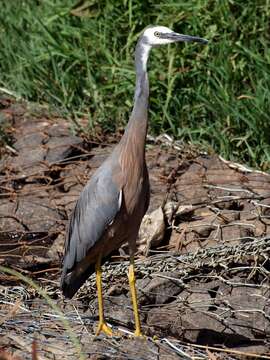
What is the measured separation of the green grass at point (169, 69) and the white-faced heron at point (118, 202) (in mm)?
2232

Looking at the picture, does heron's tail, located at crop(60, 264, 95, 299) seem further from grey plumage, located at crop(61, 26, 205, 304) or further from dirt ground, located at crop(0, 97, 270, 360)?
dirt ground, located at crop(0, 97, 270, 360)

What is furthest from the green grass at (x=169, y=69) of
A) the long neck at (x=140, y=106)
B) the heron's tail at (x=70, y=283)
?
the heron's tail at (x=70, y=283)

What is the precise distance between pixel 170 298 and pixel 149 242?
2.46 ft

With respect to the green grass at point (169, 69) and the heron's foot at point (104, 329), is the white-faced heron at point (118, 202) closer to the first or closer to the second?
the heron's foot at point (104, 329)

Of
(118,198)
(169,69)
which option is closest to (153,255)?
(118,198)

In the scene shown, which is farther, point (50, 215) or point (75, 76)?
point (75, 76)

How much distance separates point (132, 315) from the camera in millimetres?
5922

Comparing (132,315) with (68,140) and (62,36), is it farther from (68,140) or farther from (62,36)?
(62,36)

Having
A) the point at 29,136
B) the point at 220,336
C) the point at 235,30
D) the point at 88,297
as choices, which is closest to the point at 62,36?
the point at 29,136

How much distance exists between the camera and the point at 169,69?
820cm

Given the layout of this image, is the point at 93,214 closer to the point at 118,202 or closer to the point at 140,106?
the point at 118,202

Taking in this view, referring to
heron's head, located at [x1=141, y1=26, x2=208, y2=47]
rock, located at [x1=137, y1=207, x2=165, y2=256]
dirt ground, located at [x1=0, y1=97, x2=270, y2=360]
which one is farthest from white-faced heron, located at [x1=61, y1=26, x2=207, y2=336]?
rock, located at [x1=137, y1=207, x2=165, y2=256]

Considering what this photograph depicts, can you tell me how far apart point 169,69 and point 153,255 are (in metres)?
1.98

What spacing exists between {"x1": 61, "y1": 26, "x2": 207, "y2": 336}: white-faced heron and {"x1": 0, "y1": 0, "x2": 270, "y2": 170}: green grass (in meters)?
2.23
